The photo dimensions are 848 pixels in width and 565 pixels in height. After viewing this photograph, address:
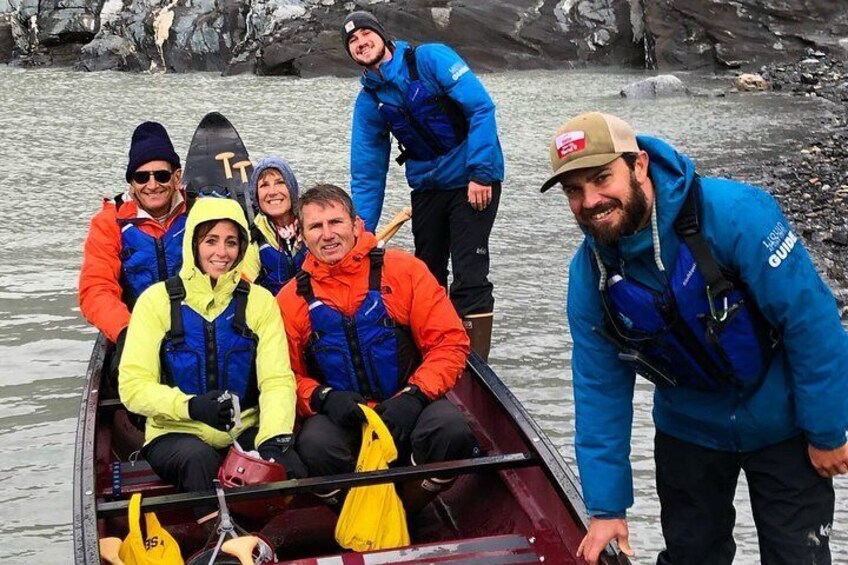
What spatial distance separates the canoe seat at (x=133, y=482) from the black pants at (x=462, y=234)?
85.9 inches

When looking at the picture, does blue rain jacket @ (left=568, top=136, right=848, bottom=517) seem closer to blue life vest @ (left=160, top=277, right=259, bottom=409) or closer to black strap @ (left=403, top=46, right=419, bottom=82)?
blue life vest @ (left=160, top=277, right=259, bottom=409)

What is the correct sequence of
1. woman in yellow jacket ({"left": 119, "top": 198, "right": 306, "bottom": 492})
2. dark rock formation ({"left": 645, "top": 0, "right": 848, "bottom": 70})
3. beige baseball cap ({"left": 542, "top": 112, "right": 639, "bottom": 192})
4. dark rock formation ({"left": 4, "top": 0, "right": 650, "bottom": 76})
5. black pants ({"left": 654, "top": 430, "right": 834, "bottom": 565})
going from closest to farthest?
beige baseball cap ({"left": 542, "top": 112, "right": 639, "bottom": 192})
black pants ({"left": 654, "top": 430, "right": 834, "bottom": 565})
woman in yellow jacket ({"left": 119, "top": 198, "right": 306, "bottom": 492})
dark rock formation ({"left": 645, "top": 0, "right": 848, "bottom": 70})
dark rock formation ({"left": 4, "top": 0, "right": 650, "bottom": 76})

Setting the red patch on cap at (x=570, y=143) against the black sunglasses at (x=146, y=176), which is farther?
the black sunglasses at (x=146, y=176)

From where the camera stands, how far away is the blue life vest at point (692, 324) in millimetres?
2889

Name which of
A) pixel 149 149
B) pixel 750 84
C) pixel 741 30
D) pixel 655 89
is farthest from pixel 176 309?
pixel 741 30

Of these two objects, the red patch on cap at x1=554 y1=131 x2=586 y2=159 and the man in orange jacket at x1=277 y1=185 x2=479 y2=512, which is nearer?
the red patch on cap at x1=554 y1=131 x2=586 y2=159

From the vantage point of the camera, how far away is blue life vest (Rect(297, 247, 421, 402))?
180 inches

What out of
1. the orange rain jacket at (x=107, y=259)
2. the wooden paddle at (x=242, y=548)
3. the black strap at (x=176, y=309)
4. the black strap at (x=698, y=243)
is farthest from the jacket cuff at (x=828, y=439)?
the orange rain jacket at (x=107, y=259)

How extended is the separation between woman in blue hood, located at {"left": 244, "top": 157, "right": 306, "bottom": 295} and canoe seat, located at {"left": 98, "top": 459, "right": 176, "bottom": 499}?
1.20 metres

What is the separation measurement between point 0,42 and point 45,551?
3557cm

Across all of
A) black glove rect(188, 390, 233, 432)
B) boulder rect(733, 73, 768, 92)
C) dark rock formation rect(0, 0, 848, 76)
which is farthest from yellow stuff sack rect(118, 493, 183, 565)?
dark rock formation rect(0, 0, 848, 76)

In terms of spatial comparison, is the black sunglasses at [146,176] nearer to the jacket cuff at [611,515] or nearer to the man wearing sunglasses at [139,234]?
the man wearing sunglasses at [139,234]

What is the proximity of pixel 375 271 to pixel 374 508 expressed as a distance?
38.7 inches

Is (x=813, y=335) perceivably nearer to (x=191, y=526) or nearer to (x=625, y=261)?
(x=625, y=261)
